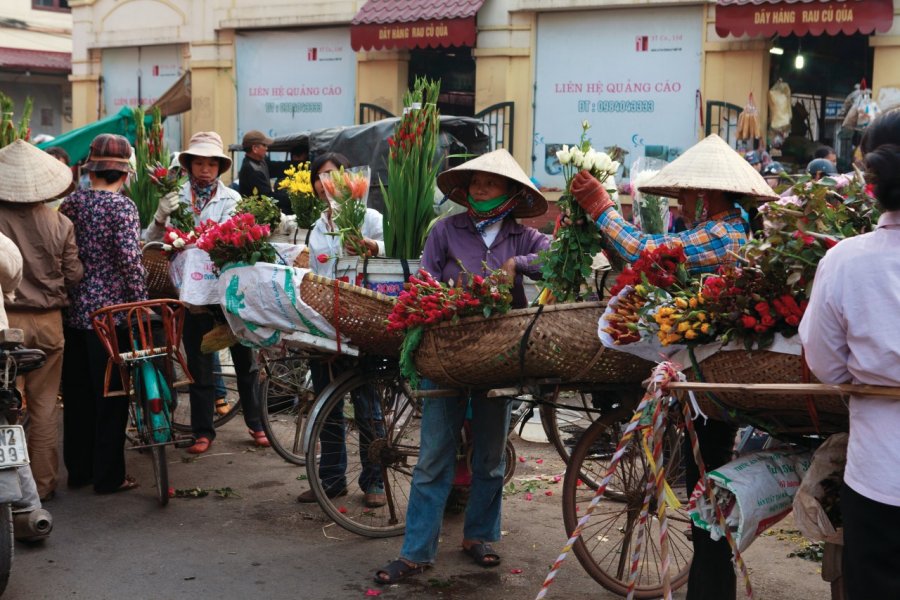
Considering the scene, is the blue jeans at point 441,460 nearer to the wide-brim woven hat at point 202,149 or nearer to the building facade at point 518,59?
the wide-brim woven hat at point 202,149

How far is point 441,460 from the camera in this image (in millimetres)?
5293

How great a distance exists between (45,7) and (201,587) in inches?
1075

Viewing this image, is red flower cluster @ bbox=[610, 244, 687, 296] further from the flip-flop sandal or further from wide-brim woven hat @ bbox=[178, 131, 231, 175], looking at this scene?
wide-brim woven hat @ bbox=[178, 131, 231, 175]

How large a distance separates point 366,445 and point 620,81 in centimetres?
1185

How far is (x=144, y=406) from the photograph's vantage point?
654 centimetres

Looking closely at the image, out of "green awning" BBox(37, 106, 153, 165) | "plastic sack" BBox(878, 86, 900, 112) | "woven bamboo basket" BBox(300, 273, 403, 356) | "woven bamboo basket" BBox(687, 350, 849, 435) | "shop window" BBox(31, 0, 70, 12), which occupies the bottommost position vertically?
"woven bamboo basket" BBox(687, 350, 849, 435)

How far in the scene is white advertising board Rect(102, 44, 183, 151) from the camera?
75.1ft

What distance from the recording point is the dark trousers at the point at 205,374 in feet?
25.2

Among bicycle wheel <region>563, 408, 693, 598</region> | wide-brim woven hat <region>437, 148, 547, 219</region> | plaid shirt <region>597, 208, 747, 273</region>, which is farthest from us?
wide-brim woven hat <region>437, 148, 547, 219</region>

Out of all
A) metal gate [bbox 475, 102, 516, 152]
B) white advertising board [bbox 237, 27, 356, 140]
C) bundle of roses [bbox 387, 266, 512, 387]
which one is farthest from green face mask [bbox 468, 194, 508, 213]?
white advertising board [bbox 237, 27, 356, 140]

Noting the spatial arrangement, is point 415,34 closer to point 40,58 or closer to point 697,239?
point 40,58

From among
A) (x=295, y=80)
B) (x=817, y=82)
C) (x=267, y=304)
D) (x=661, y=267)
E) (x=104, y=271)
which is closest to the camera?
(x=661, y=267)

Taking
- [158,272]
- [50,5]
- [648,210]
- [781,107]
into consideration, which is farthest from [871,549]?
[50,5]

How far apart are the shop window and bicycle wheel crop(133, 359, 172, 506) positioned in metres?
25.5
